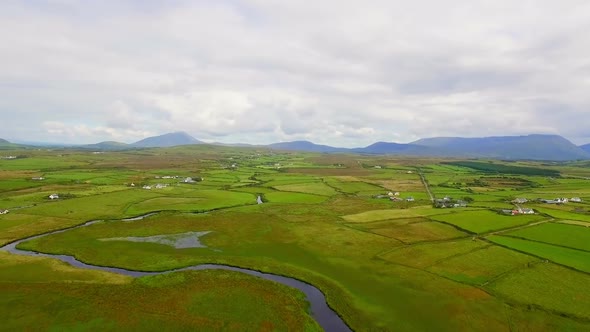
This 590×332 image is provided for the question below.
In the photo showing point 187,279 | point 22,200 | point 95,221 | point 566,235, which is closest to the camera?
point 187,279

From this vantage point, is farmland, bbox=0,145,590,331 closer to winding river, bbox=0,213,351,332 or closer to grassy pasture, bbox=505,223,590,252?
grassy pasture, bbox=505,223,590,252

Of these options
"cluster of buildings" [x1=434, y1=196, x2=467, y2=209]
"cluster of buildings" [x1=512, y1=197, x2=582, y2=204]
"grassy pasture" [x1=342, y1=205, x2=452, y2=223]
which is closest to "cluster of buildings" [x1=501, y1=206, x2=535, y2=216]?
"grassy pasture" [x1=342, y1=205, x2=452, y2=223]

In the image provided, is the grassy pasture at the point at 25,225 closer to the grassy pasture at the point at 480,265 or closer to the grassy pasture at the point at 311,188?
the grassy pasture at the point at 311,188

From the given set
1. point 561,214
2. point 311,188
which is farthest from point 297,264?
point 311,188

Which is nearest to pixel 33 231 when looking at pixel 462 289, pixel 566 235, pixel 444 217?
pixel 462 289

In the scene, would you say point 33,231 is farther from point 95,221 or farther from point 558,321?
point 558,321

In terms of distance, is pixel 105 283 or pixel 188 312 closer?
pixel 188 312
